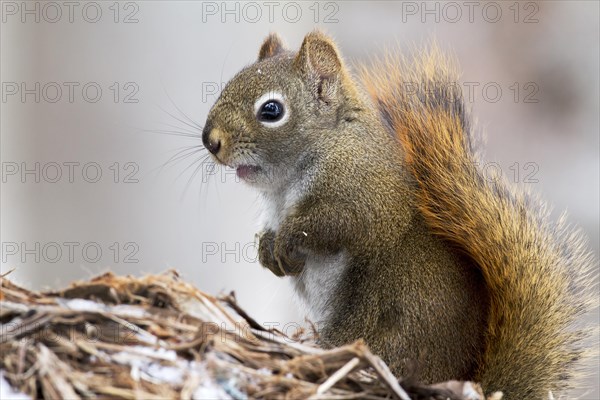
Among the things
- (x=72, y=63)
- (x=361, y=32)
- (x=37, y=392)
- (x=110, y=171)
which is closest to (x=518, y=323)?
(x=37, y=392)

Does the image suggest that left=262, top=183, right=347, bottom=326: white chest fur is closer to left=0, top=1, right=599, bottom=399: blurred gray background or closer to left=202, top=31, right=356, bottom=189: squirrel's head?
left=202, top=31, right=356, bottom=189: squirrel's head

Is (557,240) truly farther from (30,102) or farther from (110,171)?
(30,102)

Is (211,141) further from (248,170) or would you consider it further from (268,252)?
(268,252)

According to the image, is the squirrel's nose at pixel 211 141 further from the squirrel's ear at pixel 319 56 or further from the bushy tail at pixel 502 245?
the bushy tail at pixel 502 245

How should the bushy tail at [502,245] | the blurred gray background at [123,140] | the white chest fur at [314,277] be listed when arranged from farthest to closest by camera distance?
1. the blurred gray background at [123,140]
2. the white chest fur at [314,277]
3. the bushy tail at [502,245]

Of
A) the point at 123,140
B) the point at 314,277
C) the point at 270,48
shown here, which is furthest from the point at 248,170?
the point at 123,140

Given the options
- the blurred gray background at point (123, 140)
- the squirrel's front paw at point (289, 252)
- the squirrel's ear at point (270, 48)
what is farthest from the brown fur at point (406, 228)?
the blurred gray background at point (123, 140)

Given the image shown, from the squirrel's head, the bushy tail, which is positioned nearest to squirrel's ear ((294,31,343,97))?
the squirrel's head
